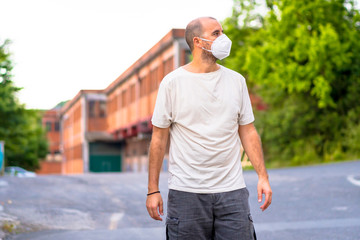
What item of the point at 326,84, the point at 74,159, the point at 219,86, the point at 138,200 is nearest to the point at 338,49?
the point at 326,84

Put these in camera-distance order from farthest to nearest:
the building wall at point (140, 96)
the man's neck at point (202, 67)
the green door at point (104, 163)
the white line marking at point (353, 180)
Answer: the green door at point (104, 163) → the building wall at point (140, 96) → the white line marking at point (353, 180) → the man's neck at point (202, 67)

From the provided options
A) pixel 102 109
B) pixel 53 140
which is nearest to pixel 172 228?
pixel 102 109

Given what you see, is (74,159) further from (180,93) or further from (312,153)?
(180,93)

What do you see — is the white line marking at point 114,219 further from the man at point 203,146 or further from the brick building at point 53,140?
the brick building at point 53,140

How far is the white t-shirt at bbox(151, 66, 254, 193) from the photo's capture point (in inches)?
140

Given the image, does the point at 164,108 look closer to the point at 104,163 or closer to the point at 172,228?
the point at 172,228

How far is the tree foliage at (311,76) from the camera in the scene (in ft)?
97.5

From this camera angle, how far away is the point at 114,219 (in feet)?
32.8

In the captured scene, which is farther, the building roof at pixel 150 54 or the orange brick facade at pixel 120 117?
the orange brick facade at pixel 120 117

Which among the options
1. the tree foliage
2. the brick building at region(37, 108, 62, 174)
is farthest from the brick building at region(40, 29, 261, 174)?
the tree foliage

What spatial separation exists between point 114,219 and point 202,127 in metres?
6.66

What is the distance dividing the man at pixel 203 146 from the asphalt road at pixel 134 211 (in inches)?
179

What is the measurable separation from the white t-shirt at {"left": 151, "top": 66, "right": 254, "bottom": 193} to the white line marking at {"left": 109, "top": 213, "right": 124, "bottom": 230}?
18.6ft

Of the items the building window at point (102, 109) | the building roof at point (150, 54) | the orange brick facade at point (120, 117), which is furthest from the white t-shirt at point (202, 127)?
the building window at point (102, 109)
